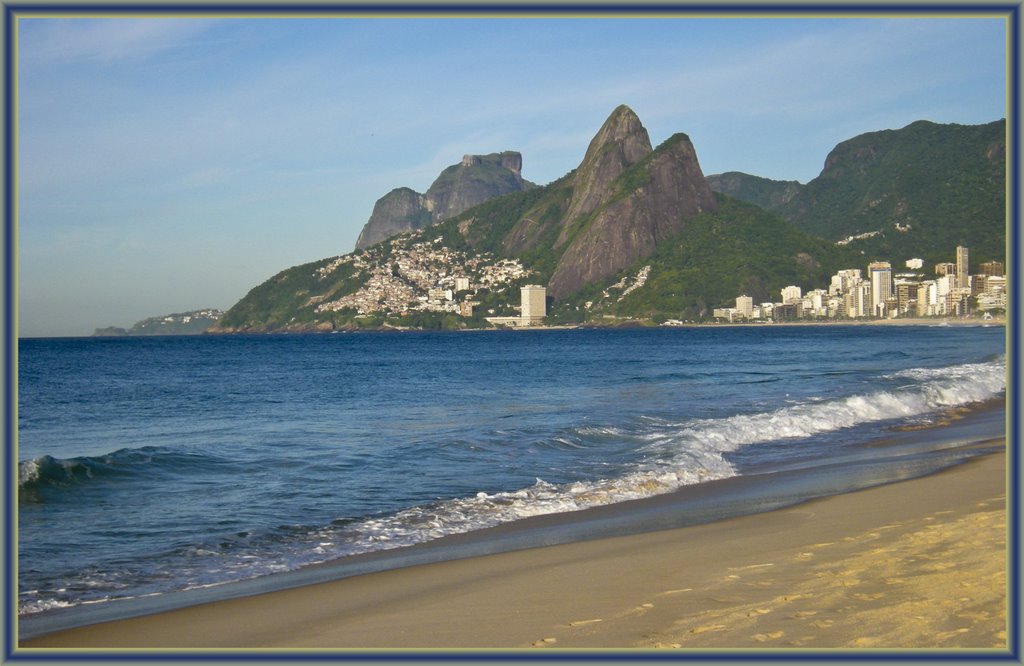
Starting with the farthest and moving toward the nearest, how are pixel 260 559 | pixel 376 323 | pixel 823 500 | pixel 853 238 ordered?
pixel 853 238
pixel 376 323
pixel 823 500
pixel 260 559

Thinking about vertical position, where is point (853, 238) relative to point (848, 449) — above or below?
above

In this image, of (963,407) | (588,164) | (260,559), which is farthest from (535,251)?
(260,559)

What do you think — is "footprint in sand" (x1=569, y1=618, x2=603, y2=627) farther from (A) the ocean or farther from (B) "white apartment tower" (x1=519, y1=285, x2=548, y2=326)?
(B) "white apartment tower" (x1=519, y1=285, x2=548, y2=326)

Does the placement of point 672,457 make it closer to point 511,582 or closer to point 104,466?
point 511,582

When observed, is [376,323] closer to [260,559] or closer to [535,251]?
[535,251]

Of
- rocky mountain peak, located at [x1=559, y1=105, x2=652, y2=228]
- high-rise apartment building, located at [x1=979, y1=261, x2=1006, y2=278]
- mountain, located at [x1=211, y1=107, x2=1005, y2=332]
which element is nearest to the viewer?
high-rise apartment building, located at [x1=979, y1=261, x2=1006, y2=278]

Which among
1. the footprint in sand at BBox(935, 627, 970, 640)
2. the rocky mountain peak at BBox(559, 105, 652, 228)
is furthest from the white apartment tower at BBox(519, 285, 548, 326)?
the footprint in sand at BBox(935, 627, 970, 640)
